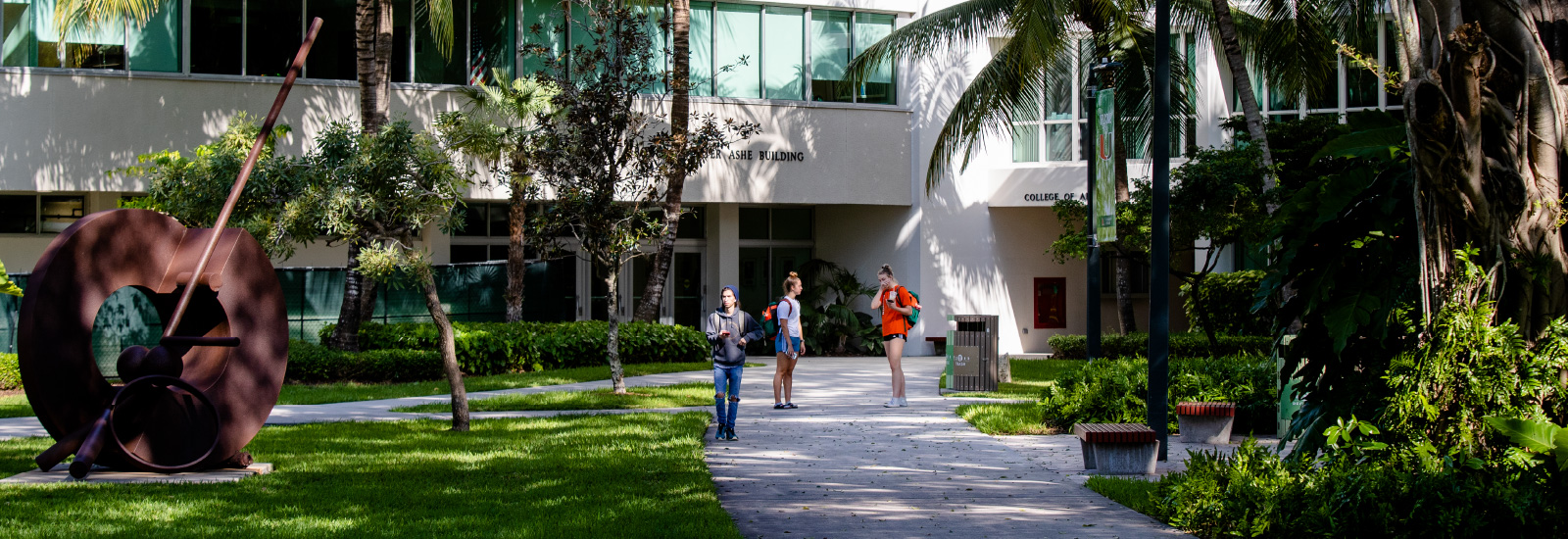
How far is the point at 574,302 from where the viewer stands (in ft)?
87.2

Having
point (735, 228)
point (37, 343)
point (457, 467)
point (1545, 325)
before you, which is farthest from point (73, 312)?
point (735, 228)

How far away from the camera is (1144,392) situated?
11812 mm

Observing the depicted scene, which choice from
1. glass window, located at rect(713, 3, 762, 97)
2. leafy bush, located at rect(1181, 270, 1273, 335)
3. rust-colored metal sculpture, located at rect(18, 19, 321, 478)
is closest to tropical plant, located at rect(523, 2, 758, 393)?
rust-colored metal sculpture, located at rect(18, 19, 321, 478)

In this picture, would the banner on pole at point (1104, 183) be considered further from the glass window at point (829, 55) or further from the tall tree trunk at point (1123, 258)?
the glass window at point (829, 55)

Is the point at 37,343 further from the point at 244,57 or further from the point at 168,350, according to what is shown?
the point at 244,57

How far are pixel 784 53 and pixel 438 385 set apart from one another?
1048 cm

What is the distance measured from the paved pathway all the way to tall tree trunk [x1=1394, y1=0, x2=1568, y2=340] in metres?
2.12

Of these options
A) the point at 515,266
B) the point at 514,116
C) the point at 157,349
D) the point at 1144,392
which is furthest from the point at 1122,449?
the point at 514,116

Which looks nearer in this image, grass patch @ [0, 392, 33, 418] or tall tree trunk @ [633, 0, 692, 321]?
grass patch @ [0, 392, 33, 418]

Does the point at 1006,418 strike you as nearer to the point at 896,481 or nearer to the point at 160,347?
the point at 896,481

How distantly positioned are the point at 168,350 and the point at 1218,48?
18.9m

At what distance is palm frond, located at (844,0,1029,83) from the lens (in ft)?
68.3

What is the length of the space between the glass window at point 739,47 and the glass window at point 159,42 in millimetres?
9402

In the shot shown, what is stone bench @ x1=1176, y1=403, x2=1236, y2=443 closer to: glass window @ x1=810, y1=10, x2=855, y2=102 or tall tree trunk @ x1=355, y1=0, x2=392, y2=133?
tall tree trunk @ x1=355, y1=0, x2=392, y2=133
